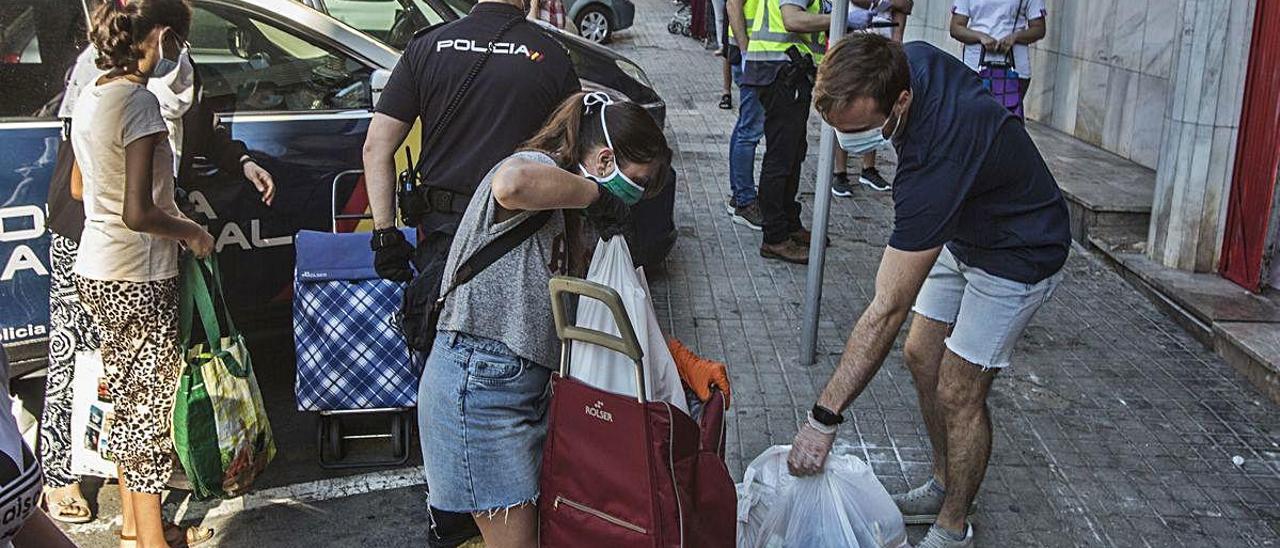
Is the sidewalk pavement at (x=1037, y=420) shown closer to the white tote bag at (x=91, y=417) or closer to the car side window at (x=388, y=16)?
the white tote bag at (x=91, y=417)

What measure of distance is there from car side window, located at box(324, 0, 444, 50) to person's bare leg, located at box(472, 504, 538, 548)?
469 cm

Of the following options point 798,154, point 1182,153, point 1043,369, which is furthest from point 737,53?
point 1043,369

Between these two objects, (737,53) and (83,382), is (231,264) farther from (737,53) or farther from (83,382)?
(737,53)

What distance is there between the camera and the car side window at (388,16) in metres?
7.33

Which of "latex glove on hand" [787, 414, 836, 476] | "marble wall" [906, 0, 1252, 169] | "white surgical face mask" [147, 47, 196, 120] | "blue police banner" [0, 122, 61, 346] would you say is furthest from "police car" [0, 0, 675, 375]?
"marble wall" [906, 0, 1252, 169]

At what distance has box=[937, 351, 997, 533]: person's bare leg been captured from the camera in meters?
3.71

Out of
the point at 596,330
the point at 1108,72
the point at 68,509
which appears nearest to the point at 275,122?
the point at 68,509

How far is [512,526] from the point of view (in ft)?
9.50

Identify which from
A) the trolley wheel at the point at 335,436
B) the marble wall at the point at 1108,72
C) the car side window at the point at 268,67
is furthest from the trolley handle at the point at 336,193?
the marble wall at the point at 1108,72

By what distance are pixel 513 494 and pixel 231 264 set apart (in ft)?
8.53

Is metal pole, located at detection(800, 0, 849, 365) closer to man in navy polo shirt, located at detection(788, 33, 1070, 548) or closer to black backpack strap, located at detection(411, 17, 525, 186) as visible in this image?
man in navy polo shirt, located at detection(788, 33, 1070, 548)

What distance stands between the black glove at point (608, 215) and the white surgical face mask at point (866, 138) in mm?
832

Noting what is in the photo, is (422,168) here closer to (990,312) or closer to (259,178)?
(259,178)

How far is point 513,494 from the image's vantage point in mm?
2854
